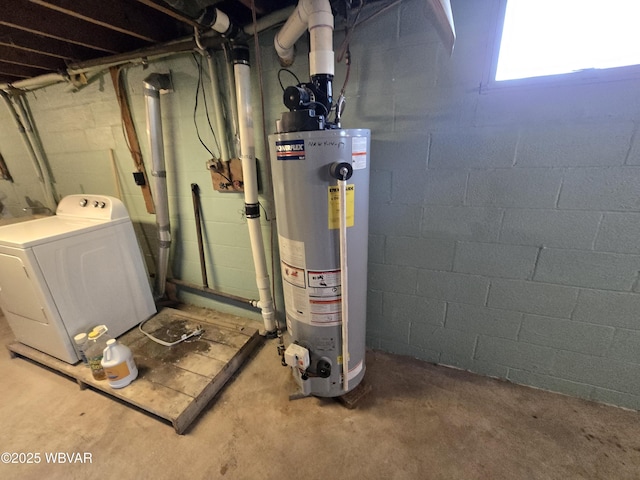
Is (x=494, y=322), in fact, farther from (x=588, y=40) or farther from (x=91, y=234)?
(x=91, y=234)

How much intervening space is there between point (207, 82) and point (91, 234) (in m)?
1.16

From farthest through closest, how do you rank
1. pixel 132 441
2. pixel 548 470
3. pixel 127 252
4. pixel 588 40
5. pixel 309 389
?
pixel 127 252
pixel 309 389
pixel 132 441
pixel 548 470
pixel 588 40

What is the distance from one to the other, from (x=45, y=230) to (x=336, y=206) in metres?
1.73

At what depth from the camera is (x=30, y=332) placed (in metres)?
1.61

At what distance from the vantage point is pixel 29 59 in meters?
1.71

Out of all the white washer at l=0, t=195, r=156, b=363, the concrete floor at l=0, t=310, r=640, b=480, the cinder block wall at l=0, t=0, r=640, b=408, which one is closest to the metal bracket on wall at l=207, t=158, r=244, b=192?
the cinder block wall at l=0, t=0, r=640, b=408

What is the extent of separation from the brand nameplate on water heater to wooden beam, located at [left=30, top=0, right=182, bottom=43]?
113cm

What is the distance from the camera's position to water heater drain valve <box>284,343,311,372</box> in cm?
124

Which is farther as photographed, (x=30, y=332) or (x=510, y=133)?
(x=30, y=332)

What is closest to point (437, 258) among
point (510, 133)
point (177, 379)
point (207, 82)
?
point (510, 133)

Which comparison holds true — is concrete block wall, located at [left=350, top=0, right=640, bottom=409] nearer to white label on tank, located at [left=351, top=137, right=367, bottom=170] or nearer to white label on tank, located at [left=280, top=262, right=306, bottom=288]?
white label on tank, located at [left=351, top=137, right=367, bottom=170]

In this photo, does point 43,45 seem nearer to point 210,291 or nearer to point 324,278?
point 210,291

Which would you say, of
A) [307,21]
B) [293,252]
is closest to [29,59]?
[307,21]

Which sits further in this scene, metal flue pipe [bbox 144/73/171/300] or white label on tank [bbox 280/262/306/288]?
metal flue pipe [bbox 144/73/171/300]
